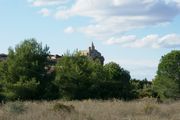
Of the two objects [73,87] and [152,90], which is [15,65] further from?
[152,90]

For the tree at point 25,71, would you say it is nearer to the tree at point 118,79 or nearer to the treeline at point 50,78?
the treeline at point 50,78

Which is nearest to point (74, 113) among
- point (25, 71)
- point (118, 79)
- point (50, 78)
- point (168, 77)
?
point (25, 71)

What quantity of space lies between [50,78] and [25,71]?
9.06 ft

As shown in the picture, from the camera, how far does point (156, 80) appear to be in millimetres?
58500

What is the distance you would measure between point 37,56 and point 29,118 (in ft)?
111

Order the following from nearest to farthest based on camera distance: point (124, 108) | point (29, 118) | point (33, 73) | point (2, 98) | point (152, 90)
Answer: point (29, 118) < point (124, 108) < point (2, 98) < point (33, 73) < point (152, 90)

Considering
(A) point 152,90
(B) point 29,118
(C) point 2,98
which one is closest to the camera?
(B) point 29,118

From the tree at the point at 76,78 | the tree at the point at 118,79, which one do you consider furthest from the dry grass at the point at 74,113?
the tree at the point at 118,79

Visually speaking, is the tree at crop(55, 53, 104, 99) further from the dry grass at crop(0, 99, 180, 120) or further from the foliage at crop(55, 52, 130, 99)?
the dry grass at crop(0, 99, 180, 120)

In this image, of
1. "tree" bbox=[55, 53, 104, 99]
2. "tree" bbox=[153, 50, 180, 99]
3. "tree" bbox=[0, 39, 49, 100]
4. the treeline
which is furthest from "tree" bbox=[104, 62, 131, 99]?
"tree" bbox=[0, 39, 49, 100]

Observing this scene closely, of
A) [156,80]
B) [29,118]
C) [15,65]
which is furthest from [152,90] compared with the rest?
[29,118]

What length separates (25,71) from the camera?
4853cm

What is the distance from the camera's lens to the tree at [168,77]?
5684 cm

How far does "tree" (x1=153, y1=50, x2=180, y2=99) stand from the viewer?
56.8 meters
